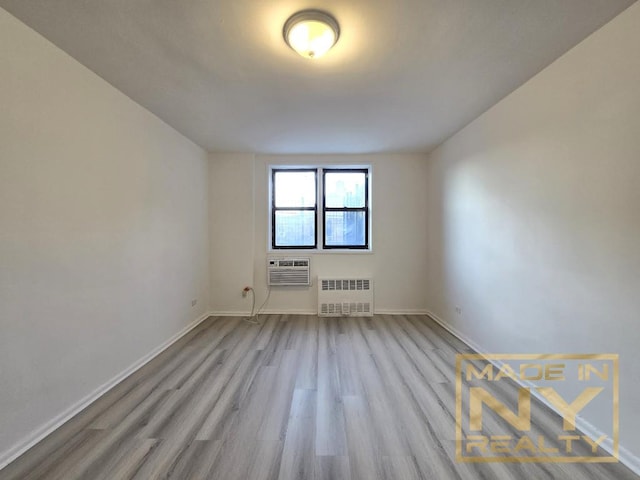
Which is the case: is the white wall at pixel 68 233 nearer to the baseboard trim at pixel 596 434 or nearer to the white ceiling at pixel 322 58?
the white ceiling at pixel 322 58

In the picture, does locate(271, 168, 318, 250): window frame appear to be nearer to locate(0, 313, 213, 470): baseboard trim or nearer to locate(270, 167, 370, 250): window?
locate(270, 167, 370, 250): window

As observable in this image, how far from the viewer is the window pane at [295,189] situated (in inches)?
160

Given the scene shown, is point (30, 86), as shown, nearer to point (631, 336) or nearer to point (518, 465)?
point (518, 465)

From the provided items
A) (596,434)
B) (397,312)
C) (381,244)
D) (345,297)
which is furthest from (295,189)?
(596,434)

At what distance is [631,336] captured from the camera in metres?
1.33

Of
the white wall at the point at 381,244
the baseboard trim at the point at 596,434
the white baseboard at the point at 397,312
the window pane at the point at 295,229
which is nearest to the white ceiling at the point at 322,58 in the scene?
the white wall at the point at 381,244

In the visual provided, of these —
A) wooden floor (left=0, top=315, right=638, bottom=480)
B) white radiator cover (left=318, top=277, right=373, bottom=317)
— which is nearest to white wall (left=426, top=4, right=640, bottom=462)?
wooden floor (left=0, top=315, right=638, bottom=480)

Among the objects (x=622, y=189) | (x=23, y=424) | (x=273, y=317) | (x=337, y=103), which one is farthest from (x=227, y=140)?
(x=622, y=189)

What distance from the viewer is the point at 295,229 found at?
4.08 m

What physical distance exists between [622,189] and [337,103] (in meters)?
2.02

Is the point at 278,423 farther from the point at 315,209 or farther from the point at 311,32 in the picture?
the point at 315,209

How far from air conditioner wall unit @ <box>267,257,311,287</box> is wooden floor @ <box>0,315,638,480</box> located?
4.02 feet

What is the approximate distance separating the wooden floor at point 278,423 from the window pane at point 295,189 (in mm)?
2263

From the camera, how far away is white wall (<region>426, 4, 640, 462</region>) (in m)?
1.34
